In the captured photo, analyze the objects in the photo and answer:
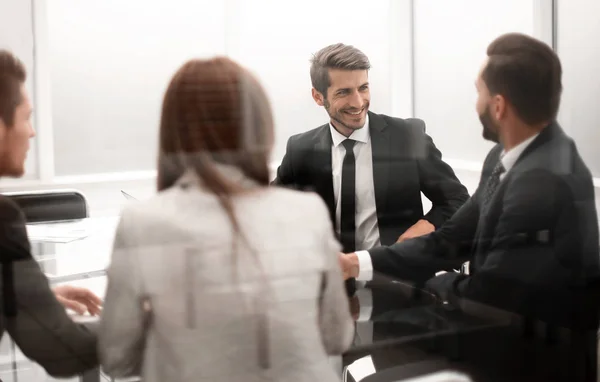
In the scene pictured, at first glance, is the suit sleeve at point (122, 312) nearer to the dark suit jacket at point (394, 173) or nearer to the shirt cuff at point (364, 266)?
the dark suit jacket at point (394, 173)

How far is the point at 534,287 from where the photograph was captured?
1669 mm

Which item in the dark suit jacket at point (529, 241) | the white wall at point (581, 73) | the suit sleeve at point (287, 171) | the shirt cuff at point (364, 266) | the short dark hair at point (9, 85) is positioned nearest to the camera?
the short dark hair at point (9, 85)

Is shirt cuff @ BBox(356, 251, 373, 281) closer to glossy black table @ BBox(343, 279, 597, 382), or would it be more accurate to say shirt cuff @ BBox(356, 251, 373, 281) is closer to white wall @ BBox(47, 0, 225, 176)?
glossy black table @ BBox(343, 279, 597, 382)

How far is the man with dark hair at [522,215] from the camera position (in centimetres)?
150

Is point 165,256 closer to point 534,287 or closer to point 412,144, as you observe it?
point 412,144

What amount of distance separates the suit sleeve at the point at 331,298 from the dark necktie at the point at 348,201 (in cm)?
2

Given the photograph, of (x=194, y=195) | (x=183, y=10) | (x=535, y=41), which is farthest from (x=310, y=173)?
(x=535, y=41)

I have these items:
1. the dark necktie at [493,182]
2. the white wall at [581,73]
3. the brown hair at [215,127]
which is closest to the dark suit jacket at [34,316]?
the brown hair at [215,127]

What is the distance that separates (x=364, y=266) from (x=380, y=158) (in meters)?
0.21

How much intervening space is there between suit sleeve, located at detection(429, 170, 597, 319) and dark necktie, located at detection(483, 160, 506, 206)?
0.14ft

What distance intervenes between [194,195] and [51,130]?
24 centimetres

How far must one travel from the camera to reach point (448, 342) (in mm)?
1543

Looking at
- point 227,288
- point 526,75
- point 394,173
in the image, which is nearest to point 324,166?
point 394,173

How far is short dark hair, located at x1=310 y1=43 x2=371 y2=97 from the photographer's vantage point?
1226 mm
